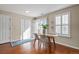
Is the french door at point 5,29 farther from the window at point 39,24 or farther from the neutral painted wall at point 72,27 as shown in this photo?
the neutral painted wall at point 72,27

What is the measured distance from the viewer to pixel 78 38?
343 cm

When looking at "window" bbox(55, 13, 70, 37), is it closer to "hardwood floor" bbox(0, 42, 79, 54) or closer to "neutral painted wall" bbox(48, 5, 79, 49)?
"neutral painted wall" bbox(48, 5, 79, 49)

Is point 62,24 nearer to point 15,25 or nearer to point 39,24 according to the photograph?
point 39,24

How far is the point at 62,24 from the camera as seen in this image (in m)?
2.84

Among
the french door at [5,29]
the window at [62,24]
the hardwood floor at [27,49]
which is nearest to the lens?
the hardwood floor at [27,49]

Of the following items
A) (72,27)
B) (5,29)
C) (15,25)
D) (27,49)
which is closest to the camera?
(27,49)

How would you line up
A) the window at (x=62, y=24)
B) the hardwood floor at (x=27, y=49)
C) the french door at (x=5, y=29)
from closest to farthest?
1. the hardwood floor at (x=27, y=49)
2. the window at (x=62, y=24)
3. the french door at (x=5, y=29)

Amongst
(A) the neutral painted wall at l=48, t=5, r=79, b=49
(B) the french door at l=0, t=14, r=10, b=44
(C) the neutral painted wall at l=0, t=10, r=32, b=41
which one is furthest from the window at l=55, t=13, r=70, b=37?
(B) the french door at l=0, t=14, r=10, b=44

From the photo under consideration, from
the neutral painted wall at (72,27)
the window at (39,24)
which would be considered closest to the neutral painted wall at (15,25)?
the window at (39,24)

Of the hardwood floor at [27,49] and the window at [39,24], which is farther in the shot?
the window at [39,24]

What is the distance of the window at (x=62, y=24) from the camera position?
2824 millimetres

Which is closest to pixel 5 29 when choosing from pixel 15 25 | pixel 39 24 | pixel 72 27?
pixel 15 25

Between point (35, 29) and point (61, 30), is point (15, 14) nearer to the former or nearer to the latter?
point (35, 29)

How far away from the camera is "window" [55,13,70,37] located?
282 centimetres
